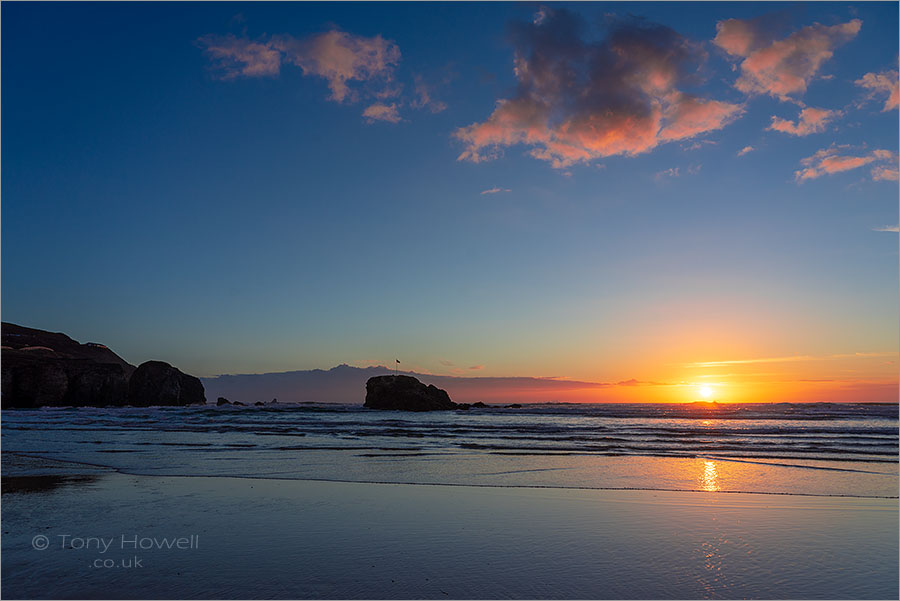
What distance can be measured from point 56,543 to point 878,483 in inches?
809

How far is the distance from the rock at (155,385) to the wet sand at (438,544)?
107625 mm

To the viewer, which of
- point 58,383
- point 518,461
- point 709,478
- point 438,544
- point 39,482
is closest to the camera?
point 438,544

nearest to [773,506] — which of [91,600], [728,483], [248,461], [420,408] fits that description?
[728,483]

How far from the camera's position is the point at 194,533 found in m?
9.13

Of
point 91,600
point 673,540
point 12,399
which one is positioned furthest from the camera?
point 12,399

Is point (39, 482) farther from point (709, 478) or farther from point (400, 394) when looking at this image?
point (400, 394)

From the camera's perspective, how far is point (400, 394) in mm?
102000

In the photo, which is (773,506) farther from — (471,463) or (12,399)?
(12,399)

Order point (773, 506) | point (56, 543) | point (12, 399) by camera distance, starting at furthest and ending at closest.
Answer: point (12, 399), point (773, 506), point (56, 543)

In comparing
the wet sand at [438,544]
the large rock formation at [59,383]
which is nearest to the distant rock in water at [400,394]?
the large rock formation at [59,383]

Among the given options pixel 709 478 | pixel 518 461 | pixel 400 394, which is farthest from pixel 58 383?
pixel 709 478

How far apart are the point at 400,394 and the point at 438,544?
9490cm

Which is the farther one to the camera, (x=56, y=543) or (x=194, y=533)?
(x=194, y=533)

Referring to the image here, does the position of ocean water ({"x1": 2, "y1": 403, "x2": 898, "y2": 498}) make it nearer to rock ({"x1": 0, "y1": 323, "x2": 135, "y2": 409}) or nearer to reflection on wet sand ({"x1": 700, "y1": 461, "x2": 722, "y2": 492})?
reflection on wet sand ({"x1": 700, "y1": 461, "x2": 722, "y2": 492})
